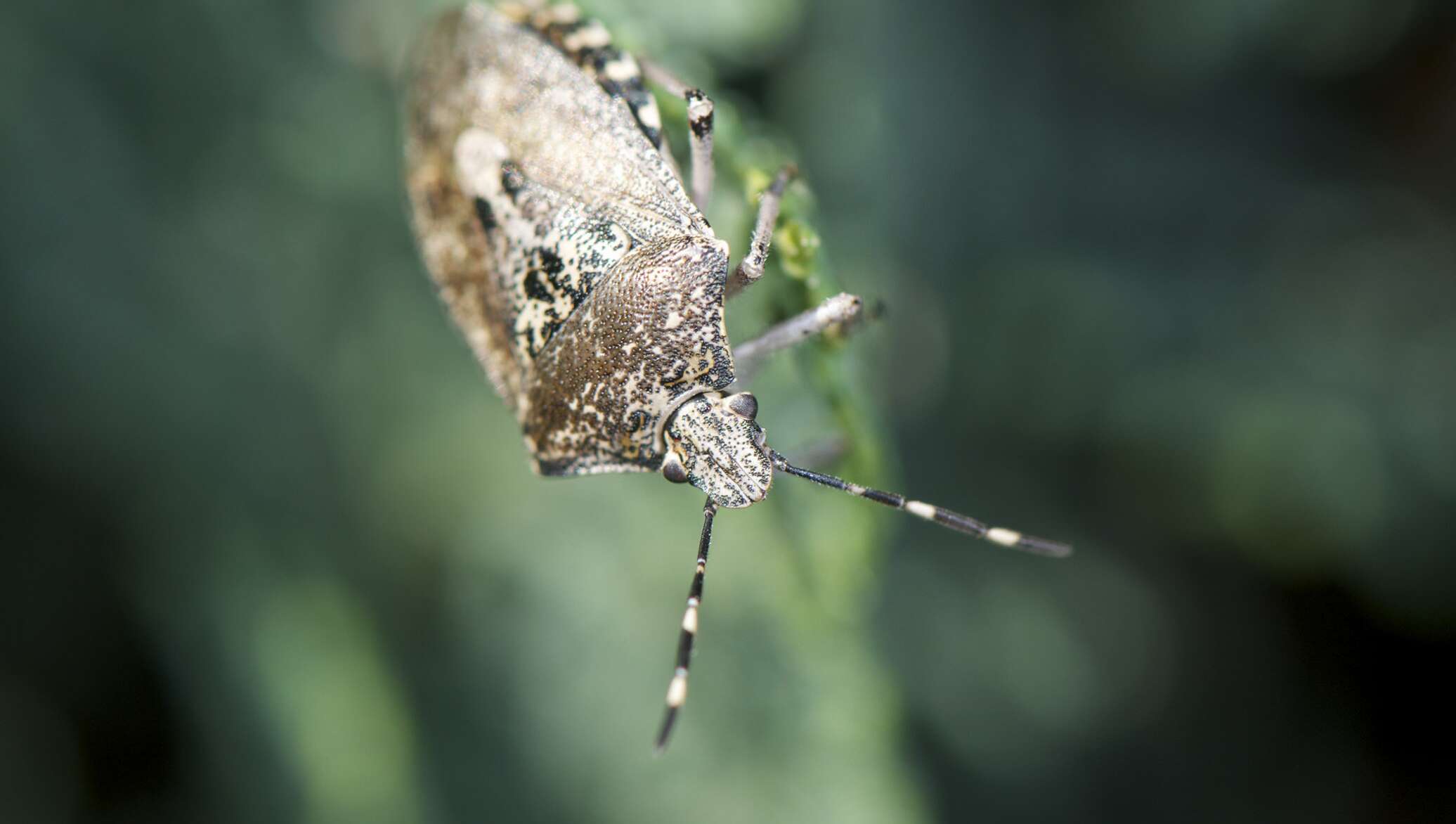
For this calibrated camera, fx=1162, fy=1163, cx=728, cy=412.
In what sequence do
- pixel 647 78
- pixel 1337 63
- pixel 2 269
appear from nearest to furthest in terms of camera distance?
pixel 647 78 < pixel 2 269 < pixel 1337 63

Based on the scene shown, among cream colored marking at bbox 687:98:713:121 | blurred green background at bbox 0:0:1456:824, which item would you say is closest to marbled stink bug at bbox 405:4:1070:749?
cream colored marking at bbox 687:98:713:121

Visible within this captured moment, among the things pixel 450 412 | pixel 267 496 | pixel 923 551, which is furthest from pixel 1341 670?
pixel 267 496

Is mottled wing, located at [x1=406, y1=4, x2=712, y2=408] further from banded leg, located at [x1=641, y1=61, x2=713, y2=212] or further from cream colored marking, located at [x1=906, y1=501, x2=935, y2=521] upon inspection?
cream colored marking, located at [x1=906, y1=501, x2=935, y2=521]

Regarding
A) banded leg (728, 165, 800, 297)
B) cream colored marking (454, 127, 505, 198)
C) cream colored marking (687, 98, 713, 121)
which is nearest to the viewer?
banded leg (728, 165, 800, 297)

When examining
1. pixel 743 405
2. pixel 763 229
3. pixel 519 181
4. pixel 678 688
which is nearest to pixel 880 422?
pixel 743 405

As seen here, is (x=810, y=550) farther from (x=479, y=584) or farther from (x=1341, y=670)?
(x=1341, y=670)

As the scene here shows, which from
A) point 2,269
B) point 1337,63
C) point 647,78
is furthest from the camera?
point 1337,63

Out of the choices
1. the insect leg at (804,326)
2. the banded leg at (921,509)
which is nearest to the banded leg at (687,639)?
the banded leg at (921,509)
